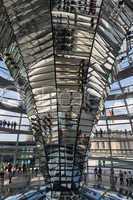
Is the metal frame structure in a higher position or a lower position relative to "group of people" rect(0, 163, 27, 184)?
higher

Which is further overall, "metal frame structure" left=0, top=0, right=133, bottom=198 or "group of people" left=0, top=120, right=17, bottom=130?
"group of people" left=0, top=120, right=17, bottom=130

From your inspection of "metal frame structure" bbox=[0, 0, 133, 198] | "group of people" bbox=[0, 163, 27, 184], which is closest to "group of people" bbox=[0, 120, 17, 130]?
"group of people" bbox=[0, 163, 27, 184]

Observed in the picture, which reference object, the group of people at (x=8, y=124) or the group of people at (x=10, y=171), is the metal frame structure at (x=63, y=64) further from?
the group of people at (x=8, y=124)

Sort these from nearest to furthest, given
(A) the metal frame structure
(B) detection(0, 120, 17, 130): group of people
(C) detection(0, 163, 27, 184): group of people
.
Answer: (A) the metal frame structure
(C) detection(0, 163, 27, 184): group of people
(B) detection(0, 120, 17, 130): group of people

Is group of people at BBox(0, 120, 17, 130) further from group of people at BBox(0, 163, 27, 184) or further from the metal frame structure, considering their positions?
the metal frame structure

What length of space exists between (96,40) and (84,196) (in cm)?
1080

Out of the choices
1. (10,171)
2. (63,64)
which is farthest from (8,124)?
(63,64)

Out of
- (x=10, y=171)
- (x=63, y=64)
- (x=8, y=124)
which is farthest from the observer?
(x=8, y=124)

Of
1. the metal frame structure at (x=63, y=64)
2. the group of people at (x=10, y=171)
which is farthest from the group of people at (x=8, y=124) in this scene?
the metal frame structure at (x=63, y=64)

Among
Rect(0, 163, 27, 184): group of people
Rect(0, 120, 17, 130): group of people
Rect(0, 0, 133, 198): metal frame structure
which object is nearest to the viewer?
Rect(0, 0, 133, 198): metal frame structure

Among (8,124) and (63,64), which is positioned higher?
(63,64)

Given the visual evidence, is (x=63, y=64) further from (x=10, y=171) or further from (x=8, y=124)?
(x=8, y=124)

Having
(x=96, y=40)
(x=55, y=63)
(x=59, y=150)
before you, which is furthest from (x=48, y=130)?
(x=96, y=40)

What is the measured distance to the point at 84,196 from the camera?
2312 cm
